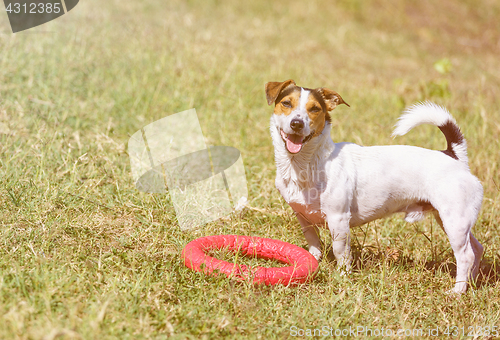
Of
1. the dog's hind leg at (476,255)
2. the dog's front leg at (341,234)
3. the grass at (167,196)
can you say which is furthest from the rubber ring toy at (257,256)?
the dog's hind leg at (476,255)

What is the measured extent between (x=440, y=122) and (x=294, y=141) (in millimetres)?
1271

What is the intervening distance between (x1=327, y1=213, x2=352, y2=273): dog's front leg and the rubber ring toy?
0.72 ft

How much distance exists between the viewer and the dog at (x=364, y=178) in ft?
11.9

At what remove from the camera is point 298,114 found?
11.4ft

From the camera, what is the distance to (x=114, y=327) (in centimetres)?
274

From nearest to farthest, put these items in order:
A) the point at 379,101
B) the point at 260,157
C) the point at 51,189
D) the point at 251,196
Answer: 1. the point at 51,189
2. the point at 251,196
3. the point at 260,157
4. the point at 379,101

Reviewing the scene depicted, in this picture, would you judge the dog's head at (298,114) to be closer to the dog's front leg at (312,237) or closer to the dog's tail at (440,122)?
the dog's tail at (440,122)

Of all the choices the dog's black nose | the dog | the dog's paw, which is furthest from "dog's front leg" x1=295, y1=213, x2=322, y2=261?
the dog's black nose

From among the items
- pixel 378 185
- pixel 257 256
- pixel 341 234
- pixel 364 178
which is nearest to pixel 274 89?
pixel 364 178

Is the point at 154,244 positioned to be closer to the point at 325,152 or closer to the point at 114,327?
the point at 114,327

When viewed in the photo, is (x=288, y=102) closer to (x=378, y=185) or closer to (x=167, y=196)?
(x=378, y=185)

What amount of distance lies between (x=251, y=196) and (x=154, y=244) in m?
1.52

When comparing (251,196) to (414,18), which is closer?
(251,196)

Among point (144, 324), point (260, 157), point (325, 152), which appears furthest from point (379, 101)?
point (144, 324)
